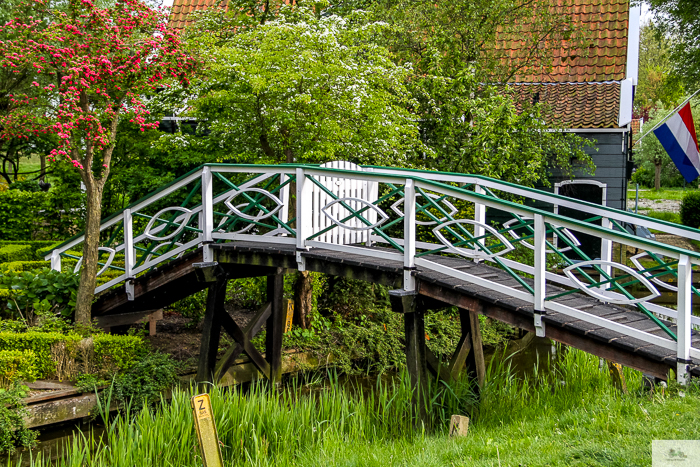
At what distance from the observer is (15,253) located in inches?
498

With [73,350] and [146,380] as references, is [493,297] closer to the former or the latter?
[146,380]

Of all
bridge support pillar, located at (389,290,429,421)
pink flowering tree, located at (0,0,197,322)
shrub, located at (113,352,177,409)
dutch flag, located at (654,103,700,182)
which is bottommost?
shrub, located at (113,352,177,409)

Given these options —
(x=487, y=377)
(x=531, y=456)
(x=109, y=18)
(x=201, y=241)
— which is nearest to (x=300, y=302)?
(x=201, y=241)

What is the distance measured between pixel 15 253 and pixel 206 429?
32.3 ft

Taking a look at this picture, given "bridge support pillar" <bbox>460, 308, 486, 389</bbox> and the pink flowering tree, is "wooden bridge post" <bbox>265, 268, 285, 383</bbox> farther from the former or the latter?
"bridge support pillar" <bbox>460, 308, 486, 389</bbox>

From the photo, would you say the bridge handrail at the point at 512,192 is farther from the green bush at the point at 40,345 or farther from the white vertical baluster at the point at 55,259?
the green bush at the point at 40,345

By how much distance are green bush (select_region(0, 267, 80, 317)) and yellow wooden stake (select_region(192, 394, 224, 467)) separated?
5.46 m

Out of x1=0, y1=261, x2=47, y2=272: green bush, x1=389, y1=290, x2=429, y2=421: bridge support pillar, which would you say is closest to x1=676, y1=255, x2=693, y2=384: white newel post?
x1=389, y1=290, x2=429, y2=421: bridge support pillar

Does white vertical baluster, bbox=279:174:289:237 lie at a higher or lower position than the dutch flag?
lower

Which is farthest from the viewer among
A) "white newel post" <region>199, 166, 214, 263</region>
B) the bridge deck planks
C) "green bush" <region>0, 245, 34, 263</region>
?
"green bush" <region>0, 245, 34, 263</region>

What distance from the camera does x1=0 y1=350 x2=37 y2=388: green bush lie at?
7539 millimetres

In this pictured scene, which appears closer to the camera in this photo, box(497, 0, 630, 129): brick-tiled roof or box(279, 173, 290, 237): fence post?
box(279, 173, 290, 237): fence post

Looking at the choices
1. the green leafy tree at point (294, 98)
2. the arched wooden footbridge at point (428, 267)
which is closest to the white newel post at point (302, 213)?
the arched wooden footbridge at point (428, 267)

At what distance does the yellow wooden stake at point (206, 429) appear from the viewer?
442 centimetres
